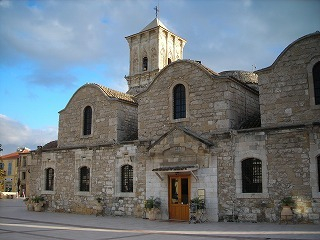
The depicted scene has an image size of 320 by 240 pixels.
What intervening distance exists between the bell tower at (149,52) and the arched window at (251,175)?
21.0 m

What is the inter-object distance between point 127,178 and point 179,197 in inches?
135

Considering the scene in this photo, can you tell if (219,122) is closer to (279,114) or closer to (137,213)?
(279,114)

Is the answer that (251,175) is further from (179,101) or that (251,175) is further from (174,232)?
(179,101)

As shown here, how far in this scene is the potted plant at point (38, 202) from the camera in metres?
21.5

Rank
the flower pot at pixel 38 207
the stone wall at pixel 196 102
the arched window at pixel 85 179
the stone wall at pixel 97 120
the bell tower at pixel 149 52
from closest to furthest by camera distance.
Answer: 1. the stone wall at pixel 196 102
2. the stone wall at pixel 97 120
3. the arched window at pixel 85 179
4. the flower pot at pixel 38 207
5. the bell tower at pixel 149 52

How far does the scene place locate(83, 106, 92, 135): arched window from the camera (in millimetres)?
20859

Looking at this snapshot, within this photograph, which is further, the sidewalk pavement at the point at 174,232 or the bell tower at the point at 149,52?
the bell tower at the point at 149,52

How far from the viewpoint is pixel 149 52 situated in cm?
3556

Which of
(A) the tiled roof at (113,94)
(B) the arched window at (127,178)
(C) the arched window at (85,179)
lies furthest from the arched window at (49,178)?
(A) the tiled roof at (113,94)

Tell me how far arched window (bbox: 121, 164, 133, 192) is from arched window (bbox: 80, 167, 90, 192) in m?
2.56

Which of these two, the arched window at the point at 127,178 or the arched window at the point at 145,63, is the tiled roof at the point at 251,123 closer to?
the arched window at the point at 127,178

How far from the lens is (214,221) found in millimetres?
14727

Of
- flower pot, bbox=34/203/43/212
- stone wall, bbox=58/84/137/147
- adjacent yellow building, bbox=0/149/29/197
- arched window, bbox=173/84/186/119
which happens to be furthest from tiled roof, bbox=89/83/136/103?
adjacent yellow building, bbox=0/149/29/197

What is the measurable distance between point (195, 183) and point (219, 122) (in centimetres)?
285
